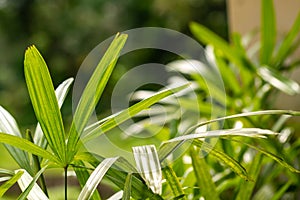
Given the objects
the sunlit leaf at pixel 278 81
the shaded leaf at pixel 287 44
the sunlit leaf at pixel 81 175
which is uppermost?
the shaded leaf at pixel 287 44

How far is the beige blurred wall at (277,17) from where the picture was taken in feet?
5.33

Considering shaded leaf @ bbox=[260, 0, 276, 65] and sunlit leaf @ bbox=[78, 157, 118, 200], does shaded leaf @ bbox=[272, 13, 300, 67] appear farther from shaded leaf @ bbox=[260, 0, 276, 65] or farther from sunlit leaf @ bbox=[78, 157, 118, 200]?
sunlit leaf @ bbox=[78, 157, 118, 200]

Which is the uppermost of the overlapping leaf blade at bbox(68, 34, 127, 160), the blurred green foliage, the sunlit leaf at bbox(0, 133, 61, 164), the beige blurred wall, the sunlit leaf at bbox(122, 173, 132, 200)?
the blurred green foliage

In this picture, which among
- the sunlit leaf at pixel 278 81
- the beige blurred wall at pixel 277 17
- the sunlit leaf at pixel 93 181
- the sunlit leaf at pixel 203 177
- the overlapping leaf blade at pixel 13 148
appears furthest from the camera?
the beige blurred wall at pixel 277 17

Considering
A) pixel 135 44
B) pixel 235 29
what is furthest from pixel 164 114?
pixel 135 44

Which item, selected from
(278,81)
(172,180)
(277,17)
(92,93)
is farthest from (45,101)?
(277,17)

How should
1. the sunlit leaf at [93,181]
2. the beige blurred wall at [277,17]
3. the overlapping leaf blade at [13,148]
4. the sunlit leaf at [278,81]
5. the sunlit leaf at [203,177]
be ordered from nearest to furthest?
the sunlit leaf at [93,181]
the overlapping leaf blade at [13,148]
the sunlit leaf at [203,177]
the sunlit leaf at [278,81]
the beige blurred wall at [277,17]

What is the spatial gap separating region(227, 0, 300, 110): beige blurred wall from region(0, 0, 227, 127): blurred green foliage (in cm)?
182

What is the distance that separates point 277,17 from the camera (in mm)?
1660

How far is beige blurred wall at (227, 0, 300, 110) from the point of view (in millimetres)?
1624

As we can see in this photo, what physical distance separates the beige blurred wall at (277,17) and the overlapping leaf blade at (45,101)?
3.43ft

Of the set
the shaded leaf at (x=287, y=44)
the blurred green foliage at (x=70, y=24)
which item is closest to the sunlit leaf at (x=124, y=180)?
the shaded leaf at (x=287, y=44)

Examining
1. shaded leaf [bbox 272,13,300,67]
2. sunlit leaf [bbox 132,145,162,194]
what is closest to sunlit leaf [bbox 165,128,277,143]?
sunlit leaf [bbox 132,145,162,194]

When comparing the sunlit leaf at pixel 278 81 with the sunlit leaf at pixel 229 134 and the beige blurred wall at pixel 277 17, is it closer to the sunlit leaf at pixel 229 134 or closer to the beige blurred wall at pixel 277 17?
the beige blurred wall at pixel 277 17
